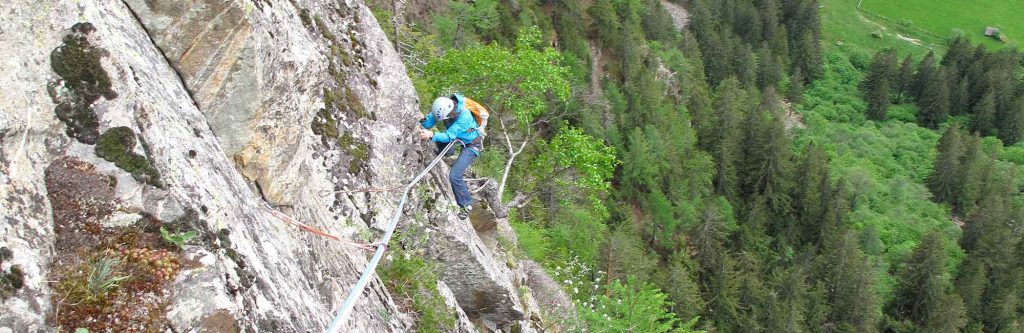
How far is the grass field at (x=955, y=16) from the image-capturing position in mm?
133375

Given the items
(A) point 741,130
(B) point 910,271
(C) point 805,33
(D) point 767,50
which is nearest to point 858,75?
(C) point 805,33

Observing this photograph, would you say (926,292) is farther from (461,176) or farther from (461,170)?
(461,170)

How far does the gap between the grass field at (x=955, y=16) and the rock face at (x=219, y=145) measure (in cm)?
14286

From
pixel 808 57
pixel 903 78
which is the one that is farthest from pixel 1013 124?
pixel 808 57

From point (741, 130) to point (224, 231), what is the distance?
77.2 meters

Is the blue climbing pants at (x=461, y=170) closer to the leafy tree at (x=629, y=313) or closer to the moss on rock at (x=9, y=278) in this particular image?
the moss on rock at (x=9, y=278)

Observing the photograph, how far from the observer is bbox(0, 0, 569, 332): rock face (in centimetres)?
546

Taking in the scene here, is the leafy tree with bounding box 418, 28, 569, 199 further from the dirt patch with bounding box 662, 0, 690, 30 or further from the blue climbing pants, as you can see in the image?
the dirt patch with bounding box 662, 0, 690, 30

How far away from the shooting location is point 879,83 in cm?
11419

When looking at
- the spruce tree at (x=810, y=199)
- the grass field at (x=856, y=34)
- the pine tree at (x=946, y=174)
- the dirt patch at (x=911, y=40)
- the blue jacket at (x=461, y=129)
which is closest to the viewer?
the blue jacket at (x=461, y=129)

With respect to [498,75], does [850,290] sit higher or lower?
lower

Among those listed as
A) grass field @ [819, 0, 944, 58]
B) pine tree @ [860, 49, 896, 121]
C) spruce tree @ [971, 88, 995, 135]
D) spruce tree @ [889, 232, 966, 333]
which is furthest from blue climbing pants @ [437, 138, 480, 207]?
grass field @ [819, 0, 944, 58]

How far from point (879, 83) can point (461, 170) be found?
11579cm

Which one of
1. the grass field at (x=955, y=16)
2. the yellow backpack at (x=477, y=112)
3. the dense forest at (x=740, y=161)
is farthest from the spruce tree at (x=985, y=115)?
the yellow backpack at (x=477, y=112)
